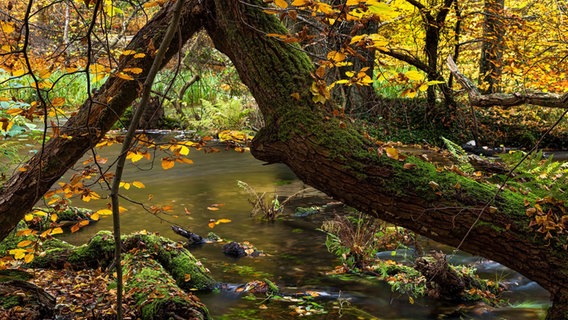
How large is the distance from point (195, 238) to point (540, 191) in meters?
4.72

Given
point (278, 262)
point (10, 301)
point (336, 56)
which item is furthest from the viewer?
point (278, 262)

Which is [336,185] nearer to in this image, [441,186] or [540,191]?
[441,186]

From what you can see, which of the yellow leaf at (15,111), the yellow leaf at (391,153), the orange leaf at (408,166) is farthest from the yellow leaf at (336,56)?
the yellow leaf at (15,111)

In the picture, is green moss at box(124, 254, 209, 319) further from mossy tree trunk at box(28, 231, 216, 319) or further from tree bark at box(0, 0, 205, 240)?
tree bark at box(0, 0, 205, 240)

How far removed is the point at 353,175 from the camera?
134 inches

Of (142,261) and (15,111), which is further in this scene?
(142,261)

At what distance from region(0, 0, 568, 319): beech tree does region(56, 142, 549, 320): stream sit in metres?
0.90

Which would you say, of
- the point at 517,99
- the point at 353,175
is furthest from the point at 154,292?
the point at 517,99

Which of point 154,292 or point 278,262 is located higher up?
point 154,292

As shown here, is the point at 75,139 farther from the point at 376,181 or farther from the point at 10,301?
the point at 376,181

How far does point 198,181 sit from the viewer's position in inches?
430

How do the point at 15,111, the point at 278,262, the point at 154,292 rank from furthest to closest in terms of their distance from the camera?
1. the point at 278,262
2. the point at 154,292
3. the point at 15,111

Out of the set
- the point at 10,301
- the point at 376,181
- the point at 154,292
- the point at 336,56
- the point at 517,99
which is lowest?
the point at 154,292

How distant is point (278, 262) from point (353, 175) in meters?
3.32
